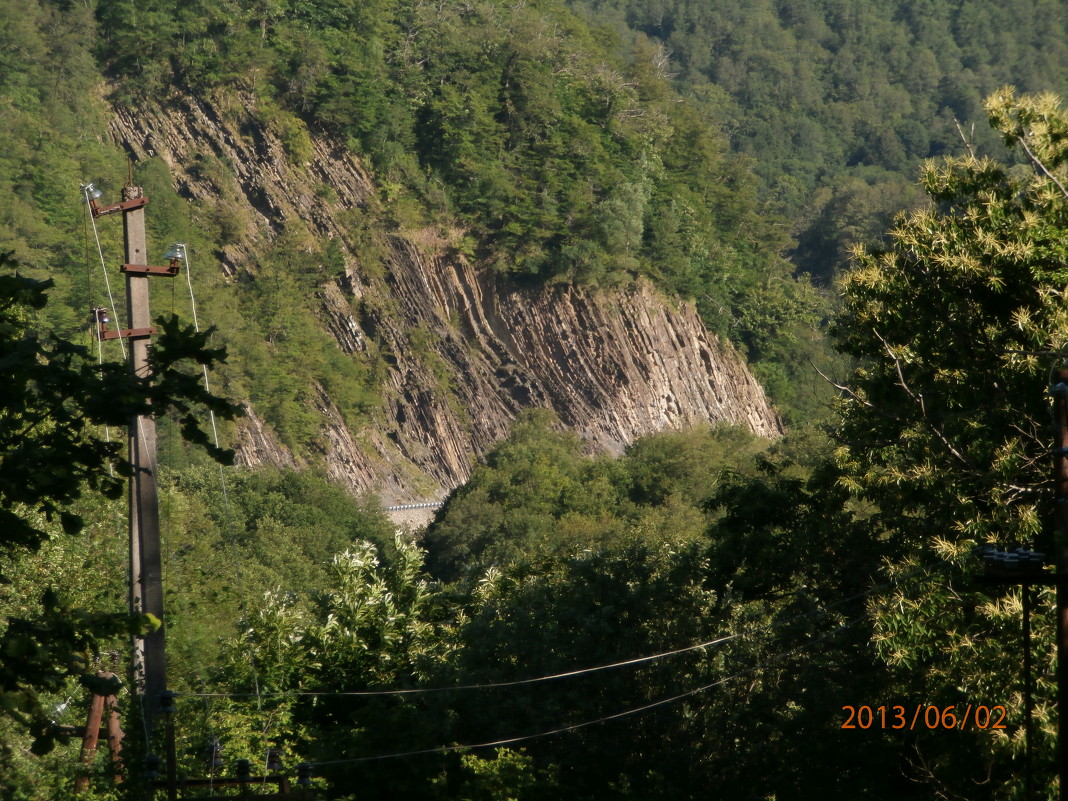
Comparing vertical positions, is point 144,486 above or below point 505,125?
below

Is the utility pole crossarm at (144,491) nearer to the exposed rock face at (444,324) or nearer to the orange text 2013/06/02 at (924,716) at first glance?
the orange text 2013/06/02 at (924,716)

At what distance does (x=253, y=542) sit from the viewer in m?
44.0

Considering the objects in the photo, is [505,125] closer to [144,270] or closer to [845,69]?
[144,270]

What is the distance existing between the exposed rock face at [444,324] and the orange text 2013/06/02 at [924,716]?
2006 inches

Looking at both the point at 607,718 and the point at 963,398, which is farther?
the point at 607,718

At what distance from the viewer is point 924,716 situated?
13047mm

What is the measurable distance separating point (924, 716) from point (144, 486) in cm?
748

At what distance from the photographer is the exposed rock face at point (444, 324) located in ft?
217

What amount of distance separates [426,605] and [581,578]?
5710 mm

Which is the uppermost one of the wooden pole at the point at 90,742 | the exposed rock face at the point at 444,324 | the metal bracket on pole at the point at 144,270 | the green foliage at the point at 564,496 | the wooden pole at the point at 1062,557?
the exposed rock face at the point at 444,324

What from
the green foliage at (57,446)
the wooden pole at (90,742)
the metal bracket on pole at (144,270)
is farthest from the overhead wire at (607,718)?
the green foliage at (57,446)

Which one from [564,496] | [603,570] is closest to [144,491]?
[603,570]

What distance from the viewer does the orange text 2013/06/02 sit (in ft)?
38.7

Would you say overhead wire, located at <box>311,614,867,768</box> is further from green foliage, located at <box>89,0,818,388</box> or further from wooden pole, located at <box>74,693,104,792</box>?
green foliage, located at <box>89,0,818,388</box>
